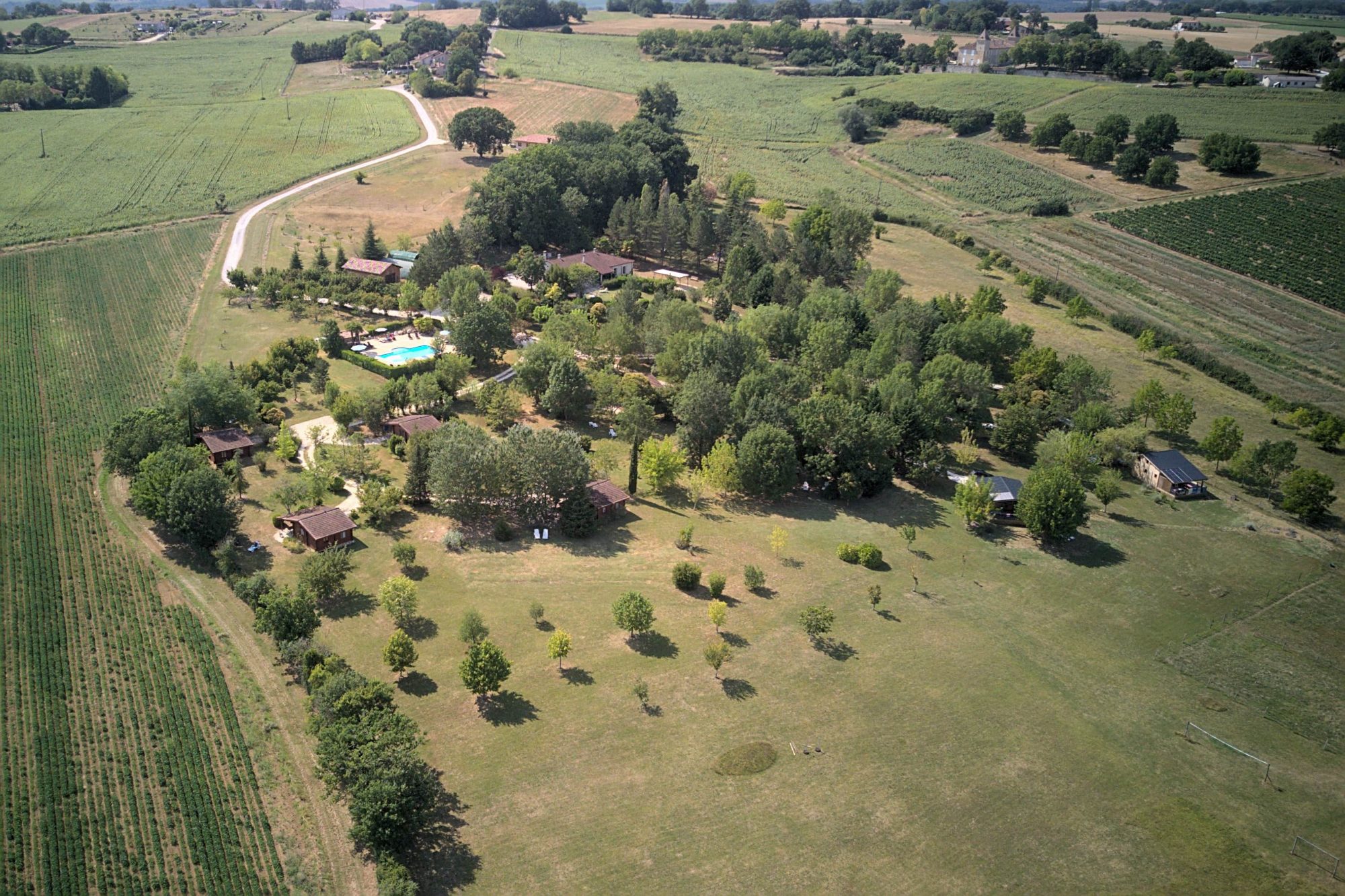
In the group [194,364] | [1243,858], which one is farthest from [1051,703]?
[194,364]

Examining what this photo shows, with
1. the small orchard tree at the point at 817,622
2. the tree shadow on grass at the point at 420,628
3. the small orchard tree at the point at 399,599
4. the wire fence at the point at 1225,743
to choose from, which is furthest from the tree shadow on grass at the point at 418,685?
the wire fence at the point at 1225,743

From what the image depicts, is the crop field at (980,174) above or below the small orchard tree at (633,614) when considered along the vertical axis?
above

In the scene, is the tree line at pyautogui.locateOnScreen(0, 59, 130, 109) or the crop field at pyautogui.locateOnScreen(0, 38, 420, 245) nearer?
the crop field at pyautogui.locateOnScreen(0, 38, 420, 245)

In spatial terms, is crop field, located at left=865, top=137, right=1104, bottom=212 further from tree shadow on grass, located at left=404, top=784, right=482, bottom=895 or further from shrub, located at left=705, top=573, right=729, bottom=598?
tree shadow on grass, located at left=404, top=784, right=482, bottom=895

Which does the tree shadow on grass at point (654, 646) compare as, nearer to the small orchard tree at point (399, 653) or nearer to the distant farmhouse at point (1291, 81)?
the small orchard tree at point (399, 653)

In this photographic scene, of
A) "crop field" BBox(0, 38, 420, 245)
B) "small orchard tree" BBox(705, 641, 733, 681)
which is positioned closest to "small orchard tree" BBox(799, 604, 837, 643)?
"small orchard tree" BBox(705, 641, 733, 681)
